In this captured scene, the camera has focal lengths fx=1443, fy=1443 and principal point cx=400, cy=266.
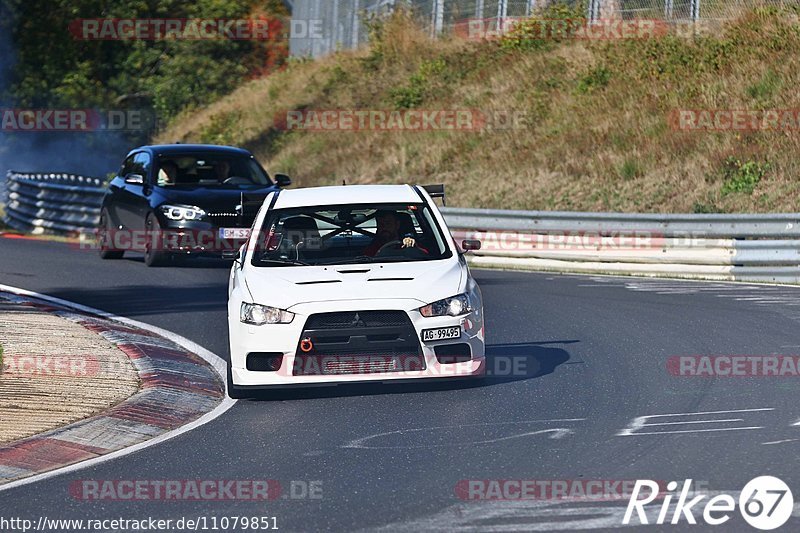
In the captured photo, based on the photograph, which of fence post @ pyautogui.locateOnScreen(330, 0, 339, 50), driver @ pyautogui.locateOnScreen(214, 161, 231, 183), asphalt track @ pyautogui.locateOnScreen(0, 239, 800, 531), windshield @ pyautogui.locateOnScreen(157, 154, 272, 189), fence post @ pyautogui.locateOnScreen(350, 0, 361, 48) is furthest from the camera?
fence post @ pyautogui.locateOnScreen(330, 0, 339, 50)

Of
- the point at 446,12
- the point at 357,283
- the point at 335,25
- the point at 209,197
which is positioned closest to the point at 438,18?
the point at 446,12

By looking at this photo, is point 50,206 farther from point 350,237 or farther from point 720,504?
point 720,504

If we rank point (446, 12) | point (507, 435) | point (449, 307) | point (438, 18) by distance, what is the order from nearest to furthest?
point (507, 435), point (449, 307), point (446, 12), point (438, 18)

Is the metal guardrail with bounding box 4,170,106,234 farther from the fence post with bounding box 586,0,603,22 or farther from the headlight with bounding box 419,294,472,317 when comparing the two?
the headlight with bounding box 419,294,472,317

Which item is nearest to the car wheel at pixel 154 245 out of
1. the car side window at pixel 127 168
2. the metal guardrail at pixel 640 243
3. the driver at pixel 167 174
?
the driver at pixel 167 174

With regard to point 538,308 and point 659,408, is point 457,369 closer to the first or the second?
point 659,408

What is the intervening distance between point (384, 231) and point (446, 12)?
88.9 feet

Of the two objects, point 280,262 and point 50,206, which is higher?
point 280,262

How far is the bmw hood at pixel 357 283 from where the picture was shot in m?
10.2

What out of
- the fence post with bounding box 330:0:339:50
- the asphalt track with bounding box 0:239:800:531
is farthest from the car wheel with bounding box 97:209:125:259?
the fence post with bounding box 330:0:339:50

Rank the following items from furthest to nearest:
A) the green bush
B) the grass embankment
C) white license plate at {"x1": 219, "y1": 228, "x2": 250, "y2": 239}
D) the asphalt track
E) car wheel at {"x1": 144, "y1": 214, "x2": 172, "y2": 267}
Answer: the grass embankment
the green bush
car wheel at {"x1": 144, "y1": 214, "x2": 172, "y2": 267}
white license plate at {"x1": 219, "y1": 228, "x2": 250, "y2": 239}
the asphalt track

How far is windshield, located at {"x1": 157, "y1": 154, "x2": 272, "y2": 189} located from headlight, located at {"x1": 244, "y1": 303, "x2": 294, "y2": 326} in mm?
10434

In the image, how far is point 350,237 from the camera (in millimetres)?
11688

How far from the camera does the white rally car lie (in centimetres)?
1004
